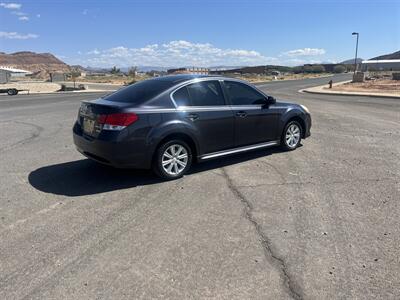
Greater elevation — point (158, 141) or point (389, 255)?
point (158, 141)

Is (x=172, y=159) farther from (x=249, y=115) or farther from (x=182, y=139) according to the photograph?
(x=249, y=115)

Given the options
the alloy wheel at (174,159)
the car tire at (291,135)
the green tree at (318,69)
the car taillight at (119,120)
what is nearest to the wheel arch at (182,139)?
the alloy wheel at (174,159)

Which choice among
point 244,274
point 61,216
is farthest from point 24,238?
point 244,274

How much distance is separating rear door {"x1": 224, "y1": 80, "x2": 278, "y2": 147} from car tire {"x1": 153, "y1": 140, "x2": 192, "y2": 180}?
1105mm

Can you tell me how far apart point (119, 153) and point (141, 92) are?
1.15 metres

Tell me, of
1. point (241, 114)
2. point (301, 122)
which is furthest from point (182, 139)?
point (301, 122)

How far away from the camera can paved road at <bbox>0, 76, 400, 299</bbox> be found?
3156 mm

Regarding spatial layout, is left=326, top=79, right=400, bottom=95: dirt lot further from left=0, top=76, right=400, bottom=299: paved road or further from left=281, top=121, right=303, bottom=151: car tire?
left=0, top=76, right=400, bottom=299: paved road

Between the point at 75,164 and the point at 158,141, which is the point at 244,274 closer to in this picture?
the point at 158,141

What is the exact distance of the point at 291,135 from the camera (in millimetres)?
7863

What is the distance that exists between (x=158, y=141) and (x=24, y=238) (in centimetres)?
226

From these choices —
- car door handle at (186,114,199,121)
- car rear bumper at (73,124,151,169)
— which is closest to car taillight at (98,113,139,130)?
car rear bumper at (73,124,151,169)

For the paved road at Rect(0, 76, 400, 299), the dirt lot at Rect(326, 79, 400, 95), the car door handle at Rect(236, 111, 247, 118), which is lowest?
the dirt lot at Rect(326, 79, 400, 95)

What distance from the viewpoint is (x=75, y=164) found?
685 cm
